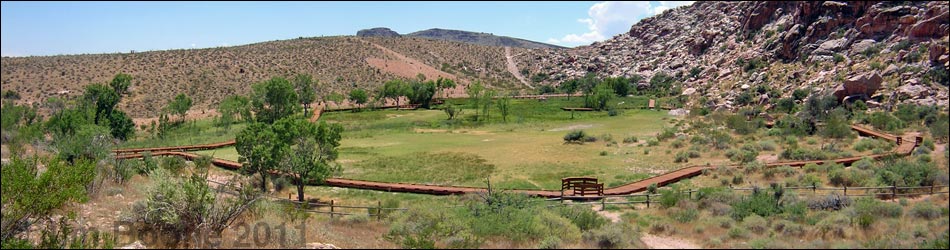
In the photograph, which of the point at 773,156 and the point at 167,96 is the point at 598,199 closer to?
the point at 773,156

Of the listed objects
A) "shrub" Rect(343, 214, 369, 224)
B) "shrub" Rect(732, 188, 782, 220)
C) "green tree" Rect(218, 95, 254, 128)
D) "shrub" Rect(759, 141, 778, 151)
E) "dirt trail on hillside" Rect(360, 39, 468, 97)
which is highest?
"dirt trail on hillside" Rect(360, 39, 468, 97)

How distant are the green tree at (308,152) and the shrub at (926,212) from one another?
22066mm

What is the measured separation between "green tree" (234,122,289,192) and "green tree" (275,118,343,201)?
20.6 inches

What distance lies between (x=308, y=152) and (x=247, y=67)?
79151 millimetres

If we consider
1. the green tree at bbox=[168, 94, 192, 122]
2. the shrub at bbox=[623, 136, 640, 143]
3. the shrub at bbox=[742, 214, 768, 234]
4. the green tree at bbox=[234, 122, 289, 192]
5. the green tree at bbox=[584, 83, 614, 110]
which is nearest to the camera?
the shrub at bbox=[742, 214, 768, 234]

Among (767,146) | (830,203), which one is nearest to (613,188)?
(830,203)

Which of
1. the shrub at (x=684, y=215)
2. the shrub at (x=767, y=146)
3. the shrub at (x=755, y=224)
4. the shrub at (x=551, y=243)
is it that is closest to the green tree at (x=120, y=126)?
the shrub at (x=551, y=243)

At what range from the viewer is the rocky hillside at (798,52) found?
52062mm

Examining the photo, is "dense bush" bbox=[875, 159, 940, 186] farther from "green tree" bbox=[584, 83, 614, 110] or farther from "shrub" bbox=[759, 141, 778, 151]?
"green tree" bbox=[584, 83, 614, 110]

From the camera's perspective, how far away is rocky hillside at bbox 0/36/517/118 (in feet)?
260

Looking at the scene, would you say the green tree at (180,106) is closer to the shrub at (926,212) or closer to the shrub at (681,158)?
the shrub at (681,158)

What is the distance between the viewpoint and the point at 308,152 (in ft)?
91.9

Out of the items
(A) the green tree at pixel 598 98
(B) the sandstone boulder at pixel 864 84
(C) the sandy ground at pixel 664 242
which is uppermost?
(B) the sandstone boulder at pixel 864 84

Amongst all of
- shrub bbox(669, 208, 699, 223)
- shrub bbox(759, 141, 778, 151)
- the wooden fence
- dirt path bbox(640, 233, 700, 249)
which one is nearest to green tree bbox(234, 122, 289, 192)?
the wooden fence
